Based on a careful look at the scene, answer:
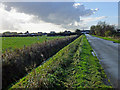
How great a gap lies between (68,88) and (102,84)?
1541 millimetres

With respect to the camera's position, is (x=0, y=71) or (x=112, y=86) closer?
(x=112, y=86)

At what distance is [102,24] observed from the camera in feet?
325

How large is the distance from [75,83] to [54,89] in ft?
3.50

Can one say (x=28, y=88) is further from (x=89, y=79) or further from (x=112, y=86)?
(x=112, y=86)

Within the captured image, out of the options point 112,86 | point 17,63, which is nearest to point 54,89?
point 112,86

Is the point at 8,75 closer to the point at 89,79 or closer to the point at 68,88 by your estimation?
the point at 68,88

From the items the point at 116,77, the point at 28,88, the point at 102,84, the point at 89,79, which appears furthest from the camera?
the point at 116,77

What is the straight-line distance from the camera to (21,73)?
26.3 feet

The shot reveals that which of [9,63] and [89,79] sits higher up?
[9,63]

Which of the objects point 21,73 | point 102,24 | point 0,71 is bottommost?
point 21,73

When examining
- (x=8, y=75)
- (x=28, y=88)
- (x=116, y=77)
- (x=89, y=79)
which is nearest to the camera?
(x=28, y=88)

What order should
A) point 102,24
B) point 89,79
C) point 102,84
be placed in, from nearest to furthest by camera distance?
1. point 102,84
2. point 89,79
3. point 102,24

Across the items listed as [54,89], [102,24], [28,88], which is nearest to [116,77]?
[54,89]

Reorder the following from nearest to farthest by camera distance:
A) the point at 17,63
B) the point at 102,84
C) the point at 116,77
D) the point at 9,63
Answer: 1. the point at 102,84
2. the point at 116,77
3. the point at 9,63
4. the point at 17,63
